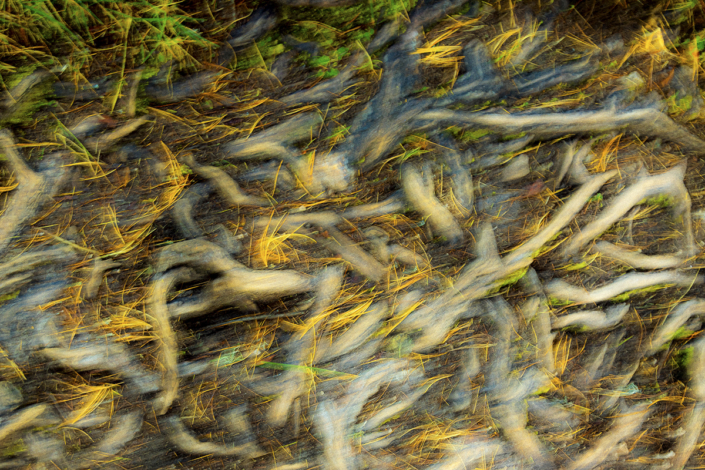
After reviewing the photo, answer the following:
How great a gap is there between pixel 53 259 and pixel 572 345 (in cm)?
123

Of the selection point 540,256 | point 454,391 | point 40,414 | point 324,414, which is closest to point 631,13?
point 540,256

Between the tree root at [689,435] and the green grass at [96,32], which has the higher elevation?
the green grass at [96,32]

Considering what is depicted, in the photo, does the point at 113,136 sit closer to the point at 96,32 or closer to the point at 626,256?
the point at 96,32

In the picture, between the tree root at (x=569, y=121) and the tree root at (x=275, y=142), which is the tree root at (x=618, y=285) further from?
the tree root at (x=275, y=142)

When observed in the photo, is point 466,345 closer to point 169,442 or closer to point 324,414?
point 324,414

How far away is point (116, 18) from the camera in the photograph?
0.97 metres

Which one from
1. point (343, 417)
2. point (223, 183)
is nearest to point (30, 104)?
point (223, 183)

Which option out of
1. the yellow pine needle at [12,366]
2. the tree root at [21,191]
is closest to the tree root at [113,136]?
the tree root at [21,191]

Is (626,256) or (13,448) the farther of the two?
(626,256)

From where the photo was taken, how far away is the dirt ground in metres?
0.94

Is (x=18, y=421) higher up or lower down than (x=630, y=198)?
lower down

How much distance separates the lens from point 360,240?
978mm

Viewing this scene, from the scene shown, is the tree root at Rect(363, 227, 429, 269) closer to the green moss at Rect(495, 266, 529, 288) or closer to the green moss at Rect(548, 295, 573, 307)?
the green moss at Rect(495, 266, 529, 288)

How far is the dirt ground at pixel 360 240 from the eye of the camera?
94 centimetres
